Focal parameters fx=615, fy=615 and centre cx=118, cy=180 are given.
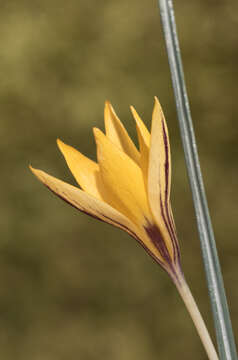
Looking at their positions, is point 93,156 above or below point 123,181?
above

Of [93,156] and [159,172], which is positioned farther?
[93,156]

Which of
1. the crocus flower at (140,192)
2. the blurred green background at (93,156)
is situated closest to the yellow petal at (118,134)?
the crocus flower at (140,192)

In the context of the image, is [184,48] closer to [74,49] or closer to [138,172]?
[74,49]

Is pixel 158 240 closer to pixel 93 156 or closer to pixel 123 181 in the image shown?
pixel 123 181

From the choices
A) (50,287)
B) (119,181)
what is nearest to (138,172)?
(119,181)

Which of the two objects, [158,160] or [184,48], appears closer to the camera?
[158,160]

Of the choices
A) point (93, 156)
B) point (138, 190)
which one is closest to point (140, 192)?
point (138, 190)

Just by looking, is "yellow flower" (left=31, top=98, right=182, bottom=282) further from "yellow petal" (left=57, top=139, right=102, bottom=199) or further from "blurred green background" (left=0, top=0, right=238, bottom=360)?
"blurred green background" (left=0, top=0, right=238, bottom=360)
